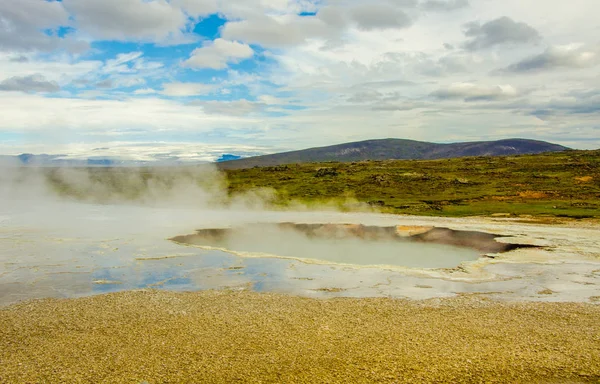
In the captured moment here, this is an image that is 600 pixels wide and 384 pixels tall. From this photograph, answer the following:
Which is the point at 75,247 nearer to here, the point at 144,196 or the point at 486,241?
the point at 486,241

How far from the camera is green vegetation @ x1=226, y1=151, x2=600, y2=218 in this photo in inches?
1967

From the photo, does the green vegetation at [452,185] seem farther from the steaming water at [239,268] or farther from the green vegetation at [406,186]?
the steaming water at [239,268]

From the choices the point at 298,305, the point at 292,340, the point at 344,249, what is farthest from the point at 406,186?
the point at 292,340

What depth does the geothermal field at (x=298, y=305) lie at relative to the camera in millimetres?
10898

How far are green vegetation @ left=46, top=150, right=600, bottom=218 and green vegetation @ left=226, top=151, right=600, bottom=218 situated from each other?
107mm

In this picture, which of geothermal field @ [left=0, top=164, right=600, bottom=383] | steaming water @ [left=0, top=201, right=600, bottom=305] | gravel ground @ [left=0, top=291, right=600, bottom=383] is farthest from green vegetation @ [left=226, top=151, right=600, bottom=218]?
gravel ground @ [left=0, top=291, right=600, bottom=383]

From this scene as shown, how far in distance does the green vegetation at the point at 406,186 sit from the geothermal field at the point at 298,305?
16.7 meters

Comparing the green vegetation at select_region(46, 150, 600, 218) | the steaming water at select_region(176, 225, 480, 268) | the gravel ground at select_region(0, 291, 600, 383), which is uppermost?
the green vegetation at select_region(46, 150, 600, 218)

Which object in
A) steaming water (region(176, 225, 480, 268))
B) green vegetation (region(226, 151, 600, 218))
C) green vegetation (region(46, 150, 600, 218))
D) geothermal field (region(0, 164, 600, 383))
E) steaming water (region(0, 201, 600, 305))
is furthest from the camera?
green vegetation (region(46, 150, 600, 218))

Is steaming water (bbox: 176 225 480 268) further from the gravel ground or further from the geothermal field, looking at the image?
the gravel ground

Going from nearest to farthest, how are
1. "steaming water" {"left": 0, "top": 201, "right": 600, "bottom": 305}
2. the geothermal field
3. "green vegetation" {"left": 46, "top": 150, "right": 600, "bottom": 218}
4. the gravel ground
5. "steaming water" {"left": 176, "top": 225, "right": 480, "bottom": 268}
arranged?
the gravel ground < the geothermal field < "steaming water" {"left": 0, "top": 201, "right": 600, "bottom": 305} < "steaming water" {"left": 176, "top": 225, "right": 480, "bottom": 268} < "green vegetation" {"left": 46, "top": 150, "right": 600, "bottom": 218}

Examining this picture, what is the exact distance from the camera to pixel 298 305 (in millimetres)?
15805

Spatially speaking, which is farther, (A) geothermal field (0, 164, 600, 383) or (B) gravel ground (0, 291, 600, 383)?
(A) geothermal field (0, 164, 600, 383)

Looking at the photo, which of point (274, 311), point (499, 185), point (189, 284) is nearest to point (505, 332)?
point (274, 311)
